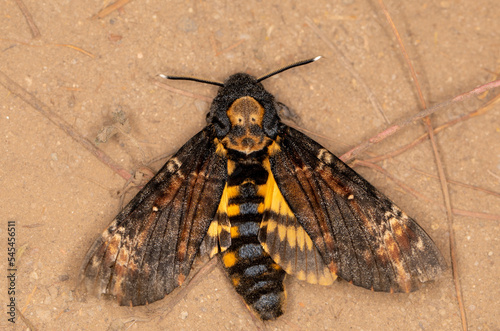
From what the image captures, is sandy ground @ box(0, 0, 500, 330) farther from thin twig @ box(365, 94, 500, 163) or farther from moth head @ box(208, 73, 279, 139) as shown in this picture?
moth head @ box(208, 73, 279, 139)

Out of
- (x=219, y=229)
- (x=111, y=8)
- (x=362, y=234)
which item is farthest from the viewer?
(x=111, y=8)

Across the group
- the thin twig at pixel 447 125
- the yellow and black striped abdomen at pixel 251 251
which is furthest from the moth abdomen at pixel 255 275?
the thin twig at pixel 447 125

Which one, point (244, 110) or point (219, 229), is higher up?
point (244, 110)

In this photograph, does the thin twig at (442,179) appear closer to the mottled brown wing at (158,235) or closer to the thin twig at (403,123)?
the thin twig at (403,123)

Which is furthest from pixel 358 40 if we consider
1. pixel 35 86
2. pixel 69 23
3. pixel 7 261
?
pixel 7 261

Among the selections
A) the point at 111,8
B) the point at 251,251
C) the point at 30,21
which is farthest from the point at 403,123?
the point at 30,21

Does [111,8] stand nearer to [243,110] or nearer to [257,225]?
[243,110]

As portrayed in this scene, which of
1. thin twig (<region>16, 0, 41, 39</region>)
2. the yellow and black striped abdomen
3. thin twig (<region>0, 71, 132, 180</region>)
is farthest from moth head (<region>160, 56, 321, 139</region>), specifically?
thin twig (<region>16, 0, 41, 39</region>)

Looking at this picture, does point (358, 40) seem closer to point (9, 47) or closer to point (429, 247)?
point (429, 247)
